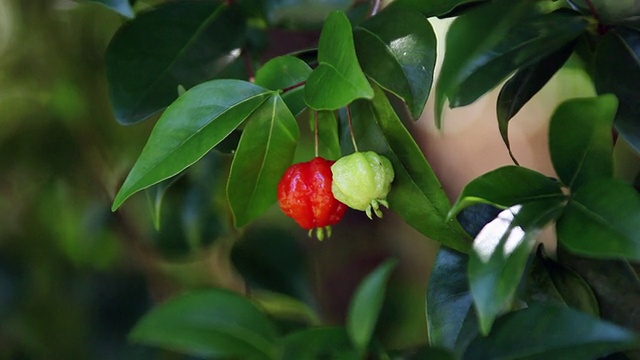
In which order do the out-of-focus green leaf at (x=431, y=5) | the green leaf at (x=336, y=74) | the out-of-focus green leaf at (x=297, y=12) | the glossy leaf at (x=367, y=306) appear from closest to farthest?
the glossy leaf at (x=367, y=306) < the green leaf at (x=336, y=74) < the out-of-focus green leaf at (x=431, y=5) < the out-of-focus green leaf at (x=297, y=12)

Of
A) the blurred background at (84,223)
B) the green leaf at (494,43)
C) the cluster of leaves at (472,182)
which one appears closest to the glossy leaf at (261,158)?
the cluster of leaves at (472,182)

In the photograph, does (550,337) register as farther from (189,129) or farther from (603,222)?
(189,129)

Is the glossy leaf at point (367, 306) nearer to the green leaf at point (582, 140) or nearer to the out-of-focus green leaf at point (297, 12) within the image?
the green leaf at point (582, 140)

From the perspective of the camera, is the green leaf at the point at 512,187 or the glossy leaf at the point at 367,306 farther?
the green leaf at the point at 512,187

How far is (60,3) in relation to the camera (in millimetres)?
1162

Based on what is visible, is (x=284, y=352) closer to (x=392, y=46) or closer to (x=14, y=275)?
(x=392, y=46)

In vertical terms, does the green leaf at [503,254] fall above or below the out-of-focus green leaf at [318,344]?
above

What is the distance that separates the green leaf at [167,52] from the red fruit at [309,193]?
0.19 metres

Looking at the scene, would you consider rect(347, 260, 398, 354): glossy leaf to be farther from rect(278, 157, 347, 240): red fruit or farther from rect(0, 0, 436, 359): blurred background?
rect(0, 0, 436, 359): blurred background

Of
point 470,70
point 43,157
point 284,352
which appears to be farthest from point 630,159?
point 43,157

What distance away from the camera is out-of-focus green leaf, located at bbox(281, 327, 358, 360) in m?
0.50

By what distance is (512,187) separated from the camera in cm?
56

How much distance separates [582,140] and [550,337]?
174 mm

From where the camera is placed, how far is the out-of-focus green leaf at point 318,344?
0.50 m
